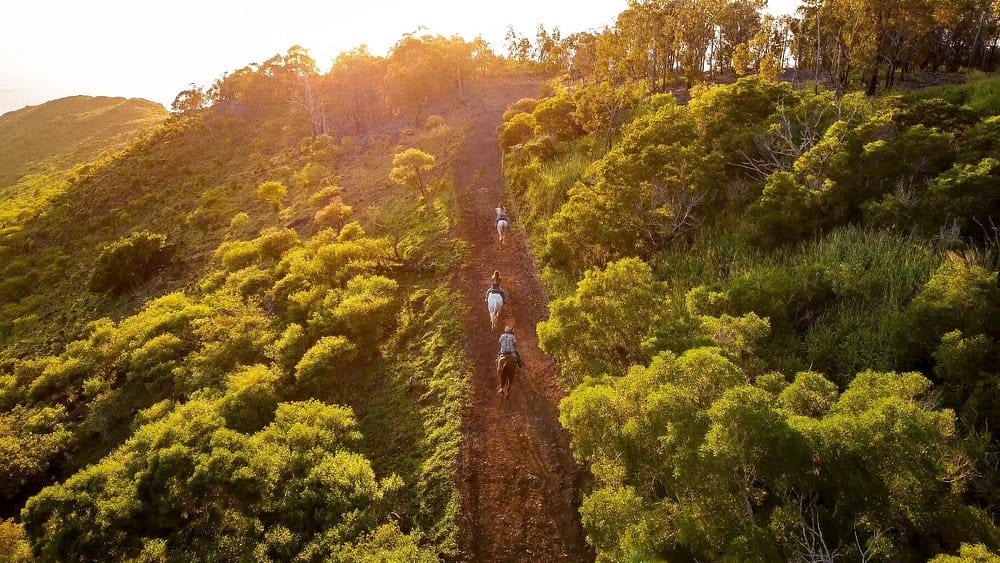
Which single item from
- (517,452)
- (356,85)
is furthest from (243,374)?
(356,85)

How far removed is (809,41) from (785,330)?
4853 cm

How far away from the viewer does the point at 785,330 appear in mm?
11516

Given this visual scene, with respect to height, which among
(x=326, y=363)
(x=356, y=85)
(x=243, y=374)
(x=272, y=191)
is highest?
(x=356, y=85)

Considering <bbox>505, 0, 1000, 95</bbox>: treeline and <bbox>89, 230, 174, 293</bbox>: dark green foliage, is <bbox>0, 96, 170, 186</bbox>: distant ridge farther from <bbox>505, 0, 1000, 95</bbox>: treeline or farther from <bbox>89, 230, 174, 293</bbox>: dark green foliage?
<bbox>505, 0, 1000, 95</bbox>: treeline

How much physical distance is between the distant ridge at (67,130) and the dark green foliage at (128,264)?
58.7 metres

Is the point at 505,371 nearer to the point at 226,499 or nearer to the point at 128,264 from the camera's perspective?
the point at 226,499

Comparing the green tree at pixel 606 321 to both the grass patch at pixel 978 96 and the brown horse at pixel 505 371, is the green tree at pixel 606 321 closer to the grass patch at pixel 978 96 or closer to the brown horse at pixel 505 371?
the brown horse at pixel 505 371

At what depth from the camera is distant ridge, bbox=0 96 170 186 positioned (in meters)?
87.2

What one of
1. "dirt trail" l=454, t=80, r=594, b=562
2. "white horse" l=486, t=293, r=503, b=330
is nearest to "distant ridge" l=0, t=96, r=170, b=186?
"dirt trail" l=454, t=80, r=594, b=562

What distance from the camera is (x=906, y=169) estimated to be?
15.1 metres

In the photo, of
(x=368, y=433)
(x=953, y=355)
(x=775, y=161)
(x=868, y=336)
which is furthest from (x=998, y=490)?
(x=368, y=433)

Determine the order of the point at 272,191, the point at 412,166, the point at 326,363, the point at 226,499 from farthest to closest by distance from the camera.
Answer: the point at 272,191 < the point at 412,166 < the point at 326,363 < the point at 226,499

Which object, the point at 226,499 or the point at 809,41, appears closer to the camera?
the point at 226,499

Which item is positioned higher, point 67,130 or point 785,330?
point 67,130
